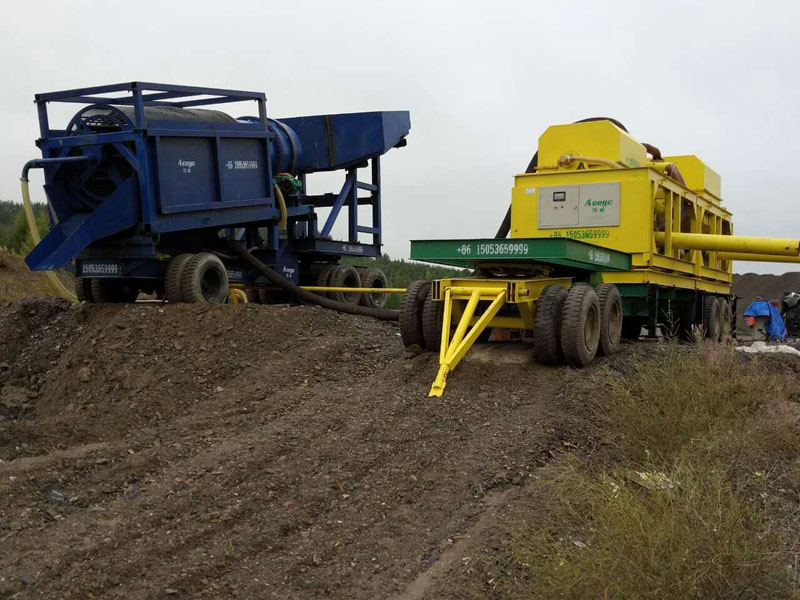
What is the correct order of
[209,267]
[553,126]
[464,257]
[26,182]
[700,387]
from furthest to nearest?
[553,126]
[209,267]
[26,182]
[464,257]
[700,387]

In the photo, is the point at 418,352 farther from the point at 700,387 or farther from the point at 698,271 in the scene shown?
the point at 698,271

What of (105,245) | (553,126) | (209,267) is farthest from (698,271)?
(105,245)

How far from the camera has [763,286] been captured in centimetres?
2975

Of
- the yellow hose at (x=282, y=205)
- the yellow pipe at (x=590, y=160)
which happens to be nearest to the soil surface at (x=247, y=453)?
the yellow hose at (x=282, y=205)

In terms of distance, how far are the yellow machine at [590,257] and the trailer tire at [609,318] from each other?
1cm

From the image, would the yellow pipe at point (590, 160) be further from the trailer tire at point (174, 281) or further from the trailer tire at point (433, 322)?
the trailer tire at point (174, 281)

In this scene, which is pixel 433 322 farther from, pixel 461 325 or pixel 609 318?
pixel 609 318

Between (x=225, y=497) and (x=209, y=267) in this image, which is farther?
(x=209, y=267)

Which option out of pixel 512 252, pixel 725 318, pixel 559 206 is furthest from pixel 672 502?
pixel 725 318

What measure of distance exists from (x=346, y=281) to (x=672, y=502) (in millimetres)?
10323

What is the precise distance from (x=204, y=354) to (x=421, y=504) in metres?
4.31

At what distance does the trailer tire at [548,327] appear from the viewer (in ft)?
26.0

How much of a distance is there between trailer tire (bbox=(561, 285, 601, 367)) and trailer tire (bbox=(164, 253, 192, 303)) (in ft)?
15.4

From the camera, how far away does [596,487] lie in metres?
4.38
